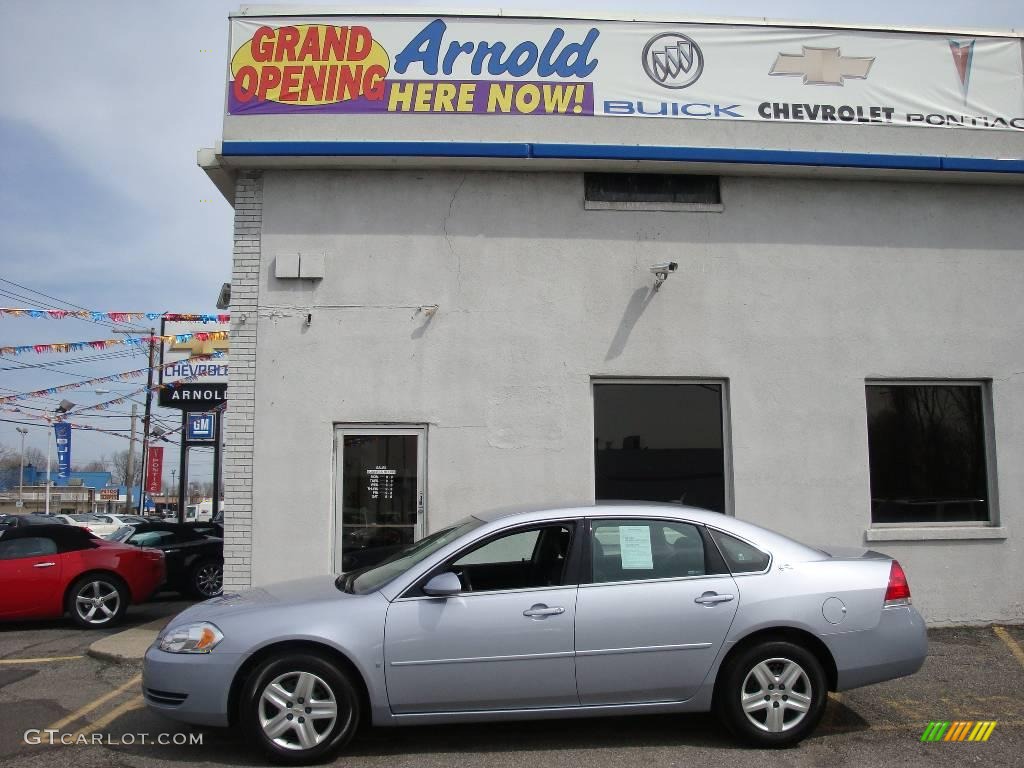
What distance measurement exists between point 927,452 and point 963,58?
4441 millimetres

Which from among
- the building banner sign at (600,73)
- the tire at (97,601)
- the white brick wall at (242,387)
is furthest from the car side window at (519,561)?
the tire at (97,601)

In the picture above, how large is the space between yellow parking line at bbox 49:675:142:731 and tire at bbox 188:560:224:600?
229 inches

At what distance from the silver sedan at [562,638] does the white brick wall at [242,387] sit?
307 cm

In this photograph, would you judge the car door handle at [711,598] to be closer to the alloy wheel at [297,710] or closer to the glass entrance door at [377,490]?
the alloy wheel at [297,710]

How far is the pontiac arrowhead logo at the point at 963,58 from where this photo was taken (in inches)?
377

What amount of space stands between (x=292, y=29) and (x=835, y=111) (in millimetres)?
5835

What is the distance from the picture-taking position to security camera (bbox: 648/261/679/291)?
28.5ft

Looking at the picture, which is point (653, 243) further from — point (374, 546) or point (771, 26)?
point (374, 546)

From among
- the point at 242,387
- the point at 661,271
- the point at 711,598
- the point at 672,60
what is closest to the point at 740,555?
the point at 711,598

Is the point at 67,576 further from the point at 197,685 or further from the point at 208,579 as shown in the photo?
the point at 197,685

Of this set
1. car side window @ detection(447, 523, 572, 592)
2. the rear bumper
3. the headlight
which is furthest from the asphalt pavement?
car side window @ detection(447, 523, 572, 592)

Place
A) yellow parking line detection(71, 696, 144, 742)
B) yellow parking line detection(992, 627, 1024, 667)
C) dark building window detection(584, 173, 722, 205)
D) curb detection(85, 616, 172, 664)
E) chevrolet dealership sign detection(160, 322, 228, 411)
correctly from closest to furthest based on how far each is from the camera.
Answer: yellow parking line detection(71, 696, 144, 742) < yellow parking line detection(992, 627, 1024, 667) < curb detection(85, 616, 172, 664) < dark building window detection(584, 173, 722, 205) < chevrolet dealership sign detection(160, 322, 228, 411)

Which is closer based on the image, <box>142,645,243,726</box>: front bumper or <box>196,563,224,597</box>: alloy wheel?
<box>142,645,243,726</box>: front bumper

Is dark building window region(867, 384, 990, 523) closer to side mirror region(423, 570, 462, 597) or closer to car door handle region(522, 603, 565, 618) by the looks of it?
car door handle region(522, 603, 565, 618)
